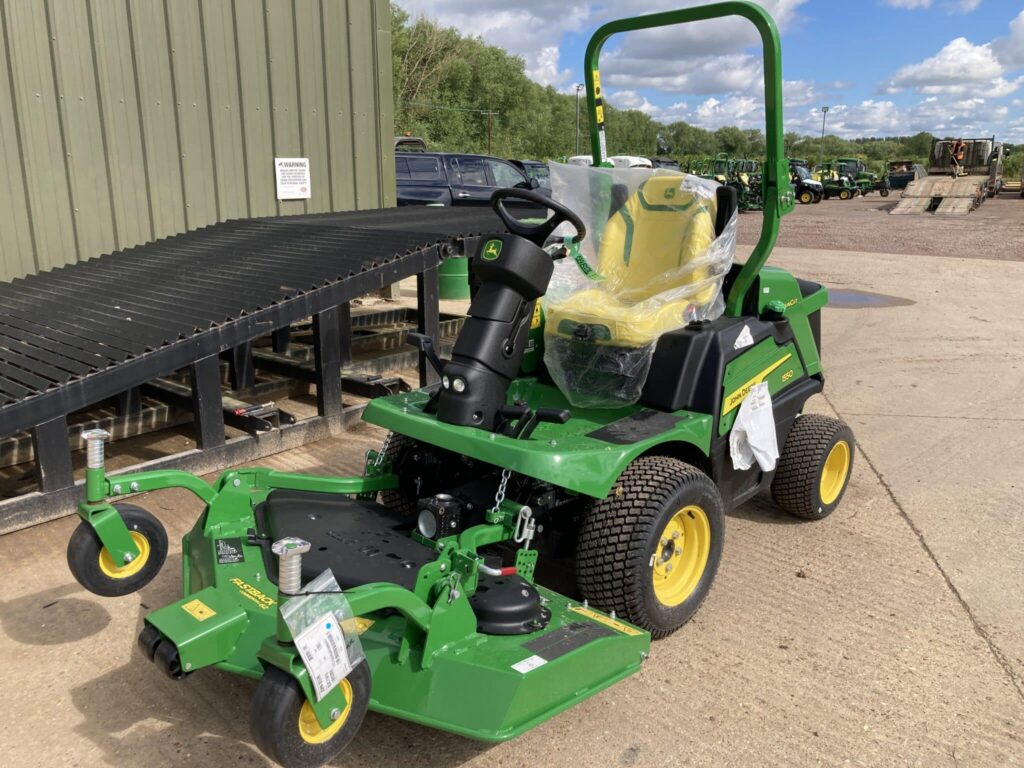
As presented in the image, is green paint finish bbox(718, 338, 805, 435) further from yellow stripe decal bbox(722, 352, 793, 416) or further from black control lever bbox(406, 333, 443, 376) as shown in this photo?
black control lever bbox(406, 333, 443, 376)

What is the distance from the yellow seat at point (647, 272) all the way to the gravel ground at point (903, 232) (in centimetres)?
1236

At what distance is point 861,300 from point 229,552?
9192 millimetres

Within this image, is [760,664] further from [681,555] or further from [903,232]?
[903,232]

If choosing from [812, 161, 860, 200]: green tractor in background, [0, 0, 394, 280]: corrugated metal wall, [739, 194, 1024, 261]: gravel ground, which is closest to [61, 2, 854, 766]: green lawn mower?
[0, 0, 394, 280]: corrugated metal wall

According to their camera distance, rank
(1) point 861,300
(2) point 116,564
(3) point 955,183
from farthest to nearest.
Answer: (3) point 955,183 < (1) point 861,300 < (2) point 116,564

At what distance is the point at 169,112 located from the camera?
6148 millimetres

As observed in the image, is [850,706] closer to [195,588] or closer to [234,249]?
[195,588]

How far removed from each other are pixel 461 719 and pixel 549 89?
175ft

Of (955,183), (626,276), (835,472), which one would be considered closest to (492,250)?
(626,276)

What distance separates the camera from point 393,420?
2959 millimetres

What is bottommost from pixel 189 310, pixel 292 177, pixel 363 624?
pixel 363 624

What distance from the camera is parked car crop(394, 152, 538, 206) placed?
12031mm

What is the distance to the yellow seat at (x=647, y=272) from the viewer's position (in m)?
3.21

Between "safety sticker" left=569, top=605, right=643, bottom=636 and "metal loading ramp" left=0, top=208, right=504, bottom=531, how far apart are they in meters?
2.13
